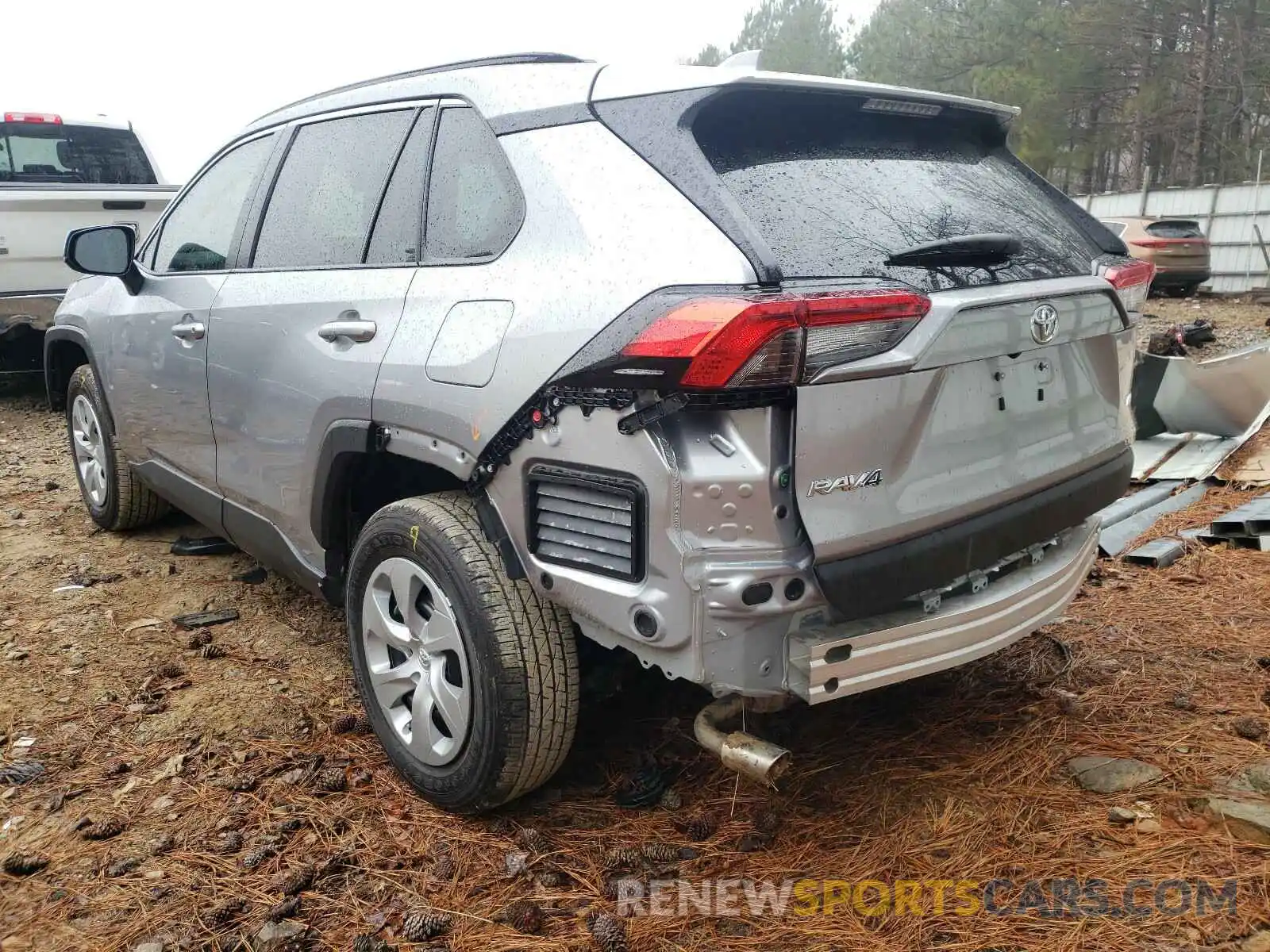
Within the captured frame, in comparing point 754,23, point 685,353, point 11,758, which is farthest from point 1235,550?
point 754,23

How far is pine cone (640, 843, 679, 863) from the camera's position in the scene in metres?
2.35

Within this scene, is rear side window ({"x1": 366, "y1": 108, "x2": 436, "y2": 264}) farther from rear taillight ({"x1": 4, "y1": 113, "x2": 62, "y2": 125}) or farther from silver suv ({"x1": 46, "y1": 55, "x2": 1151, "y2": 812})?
rear taillight ({"x1": 4, "y1": 113, "x2": 62, "y2": 125})

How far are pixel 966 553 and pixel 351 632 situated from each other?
168 cm

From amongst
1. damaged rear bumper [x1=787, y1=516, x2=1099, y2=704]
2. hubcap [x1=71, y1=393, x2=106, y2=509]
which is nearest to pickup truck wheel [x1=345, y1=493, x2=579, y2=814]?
damaged rear bumper [x1=787, y1=516, x2=1099, y2=704]

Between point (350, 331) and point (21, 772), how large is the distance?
1584mm

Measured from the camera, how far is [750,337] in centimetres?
179

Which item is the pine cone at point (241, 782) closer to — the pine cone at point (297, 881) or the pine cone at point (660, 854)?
the pine cone at point (297, 881)

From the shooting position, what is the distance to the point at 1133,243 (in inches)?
606

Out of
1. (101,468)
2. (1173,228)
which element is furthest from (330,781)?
(1173,228)

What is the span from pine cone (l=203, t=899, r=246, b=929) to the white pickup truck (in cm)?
535

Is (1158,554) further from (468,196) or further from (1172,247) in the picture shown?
(1172,247)

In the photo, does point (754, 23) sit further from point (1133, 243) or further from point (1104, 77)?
point (1133, 243)

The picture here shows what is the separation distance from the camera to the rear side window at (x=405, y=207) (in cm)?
261

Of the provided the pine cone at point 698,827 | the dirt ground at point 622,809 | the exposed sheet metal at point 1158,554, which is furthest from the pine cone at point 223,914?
the exposed sheet metal at point 1158,554
